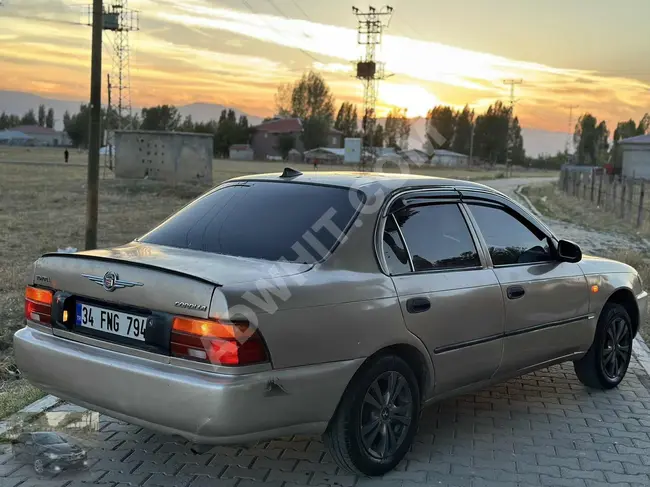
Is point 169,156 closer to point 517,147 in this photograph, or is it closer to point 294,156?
point 294,156

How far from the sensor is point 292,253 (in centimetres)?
396

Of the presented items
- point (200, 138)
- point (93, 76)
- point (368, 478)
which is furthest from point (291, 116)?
point (368, 478)

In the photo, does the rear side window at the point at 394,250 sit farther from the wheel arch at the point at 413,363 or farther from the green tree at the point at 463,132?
the green tree at the point at 463,132

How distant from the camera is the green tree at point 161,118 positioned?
106250 millimetres

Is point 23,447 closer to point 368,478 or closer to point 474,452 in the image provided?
point 368,478

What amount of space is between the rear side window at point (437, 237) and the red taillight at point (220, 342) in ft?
4.28

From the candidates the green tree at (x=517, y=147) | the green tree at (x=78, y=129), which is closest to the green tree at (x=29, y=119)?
the green tree at (x=78, y=129)

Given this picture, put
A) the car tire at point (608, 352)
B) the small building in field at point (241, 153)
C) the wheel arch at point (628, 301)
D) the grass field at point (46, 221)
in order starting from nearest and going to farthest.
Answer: the car tire at point (608, 352) → the wheel arch at point (628, 301) → the grass field at point (46, 221) → the small building in field at point (241, 153)

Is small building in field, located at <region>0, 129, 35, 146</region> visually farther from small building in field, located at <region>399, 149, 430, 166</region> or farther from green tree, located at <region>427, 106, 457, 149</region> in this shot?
small building in field, located at <region>399, 149, 430, 166</region>

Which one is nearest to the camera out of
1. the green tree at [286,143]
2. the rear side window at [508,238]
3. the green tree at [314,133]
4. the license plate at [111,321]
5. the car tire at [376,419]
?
the license plate at [111,321]

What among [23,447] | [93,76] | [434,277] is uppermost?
[93,76]

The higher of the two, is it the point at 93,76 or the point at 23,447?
the point at 93,76

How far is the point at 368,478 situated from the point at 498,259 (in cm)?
175

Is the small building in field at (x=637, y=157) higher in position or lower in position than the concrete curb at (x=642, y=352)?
higher
